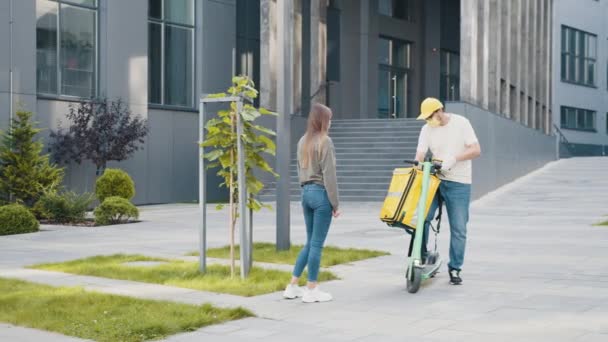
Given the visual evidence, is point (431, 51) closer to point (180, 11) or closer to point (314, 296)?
point (180, 11)

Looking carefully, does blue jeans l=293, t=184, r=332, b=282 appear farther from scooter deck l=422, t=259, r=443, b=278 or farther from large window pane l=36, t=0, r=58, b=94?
large window pane l=36, t=0, r=58, b=94

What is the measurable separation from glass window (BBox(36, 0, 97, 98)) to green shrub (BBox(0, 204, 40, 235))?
19.6 ft

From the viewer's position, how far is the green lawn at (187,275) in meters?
A: 8.44

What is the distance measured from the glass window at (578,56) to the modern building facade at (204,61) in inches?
625

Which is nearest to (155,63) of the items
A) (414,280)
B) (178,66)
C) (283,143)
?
(178,66)

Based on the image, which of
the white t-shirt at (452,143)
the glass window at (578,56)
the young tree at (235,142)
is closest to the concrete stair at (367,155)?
the young tree at (235,142)

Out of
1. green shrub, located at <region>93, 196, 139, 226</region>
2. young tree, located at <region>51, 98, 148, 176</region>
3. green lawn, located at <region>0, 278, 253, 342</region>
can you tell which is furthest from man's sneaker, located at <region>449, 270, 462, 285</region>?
young tree, located at <region>51, 98, 148, 176</region>

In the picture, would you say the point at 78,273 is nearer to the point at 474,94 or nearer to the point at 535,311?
the point at 535,311

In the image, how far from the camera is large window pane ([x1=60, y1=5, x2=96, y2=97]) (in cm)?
2131

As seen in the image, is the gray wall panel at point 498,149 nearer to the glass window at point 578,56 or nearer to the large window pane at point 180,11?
the large window pane at point 180,11

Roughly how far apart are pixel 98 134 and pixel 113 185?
7.36 ft

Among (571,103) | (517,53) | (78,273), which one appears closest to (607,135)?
(571,103)

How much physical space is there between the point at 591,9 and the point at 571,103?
6509mm

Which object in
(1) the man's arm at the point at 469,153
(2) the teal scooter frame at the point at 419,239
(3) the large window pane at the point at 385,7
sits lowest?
(2) the teal scooter frame at the point at 419,239
